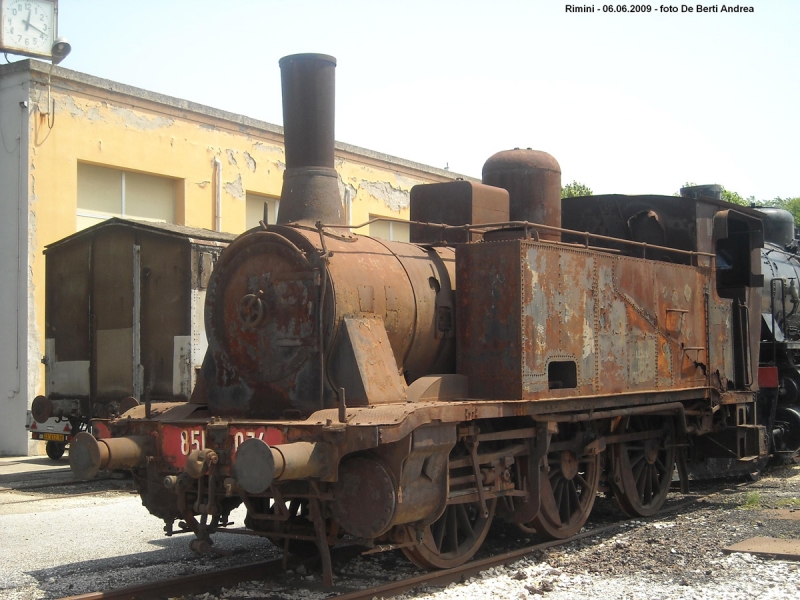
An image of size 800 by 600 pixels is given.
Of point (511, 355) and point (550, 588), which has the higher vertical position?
point (511, 355)

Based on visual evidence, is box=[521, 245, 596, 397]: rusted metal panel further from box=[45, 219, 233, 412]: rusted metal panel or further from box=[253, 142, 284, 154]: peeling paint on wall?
box=[253, 142, 284, 154]: peeling paint on wall

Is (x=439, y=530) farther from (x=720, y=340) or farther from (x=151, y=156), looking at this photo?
(x=151, y=156)

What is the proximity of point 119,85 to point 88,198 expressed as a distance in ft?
7.53

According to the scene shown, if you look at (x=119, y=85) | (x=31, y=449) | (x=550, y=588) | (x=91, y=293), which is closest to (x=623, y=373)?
(x=550, y=588)

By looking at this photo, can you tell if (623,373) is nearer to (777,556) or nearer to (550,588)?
(777,556)

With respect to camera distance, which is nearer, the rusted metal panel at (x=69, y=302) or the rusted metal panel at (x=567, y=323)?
the rusted metal panel at (x=567, y=323)

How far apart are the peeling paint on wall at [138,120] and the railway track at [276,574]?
12295mm

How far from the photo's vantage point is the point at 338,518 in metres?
6.08

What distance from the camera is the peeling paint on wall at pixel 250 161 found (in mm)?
19980

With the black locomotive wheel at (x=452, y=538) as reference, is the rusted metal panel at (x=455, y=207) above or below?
above

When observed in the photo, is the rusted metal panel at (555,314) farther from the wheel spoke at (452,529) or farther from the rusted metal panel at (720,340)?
the rusted metal panel at (720,340)

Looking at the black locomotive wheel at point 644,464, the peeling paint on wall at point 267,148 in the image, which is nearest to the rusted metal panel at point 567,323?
the black locomotive wheel at point 644,464

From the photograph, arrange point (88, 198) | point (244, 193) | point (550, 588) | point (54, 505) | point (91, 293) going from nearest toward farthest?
1. point (550, 588)
2. point (54, 505)
3. point (91, 293)
4. point (88, 198)
5. point (244, 193)

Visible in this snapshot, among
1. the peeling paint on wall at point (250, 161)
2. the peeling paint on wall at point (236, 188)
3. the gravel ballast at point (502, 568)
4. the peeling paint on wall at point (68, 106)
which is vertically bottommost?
the gravel ballast at point (502, 568)
